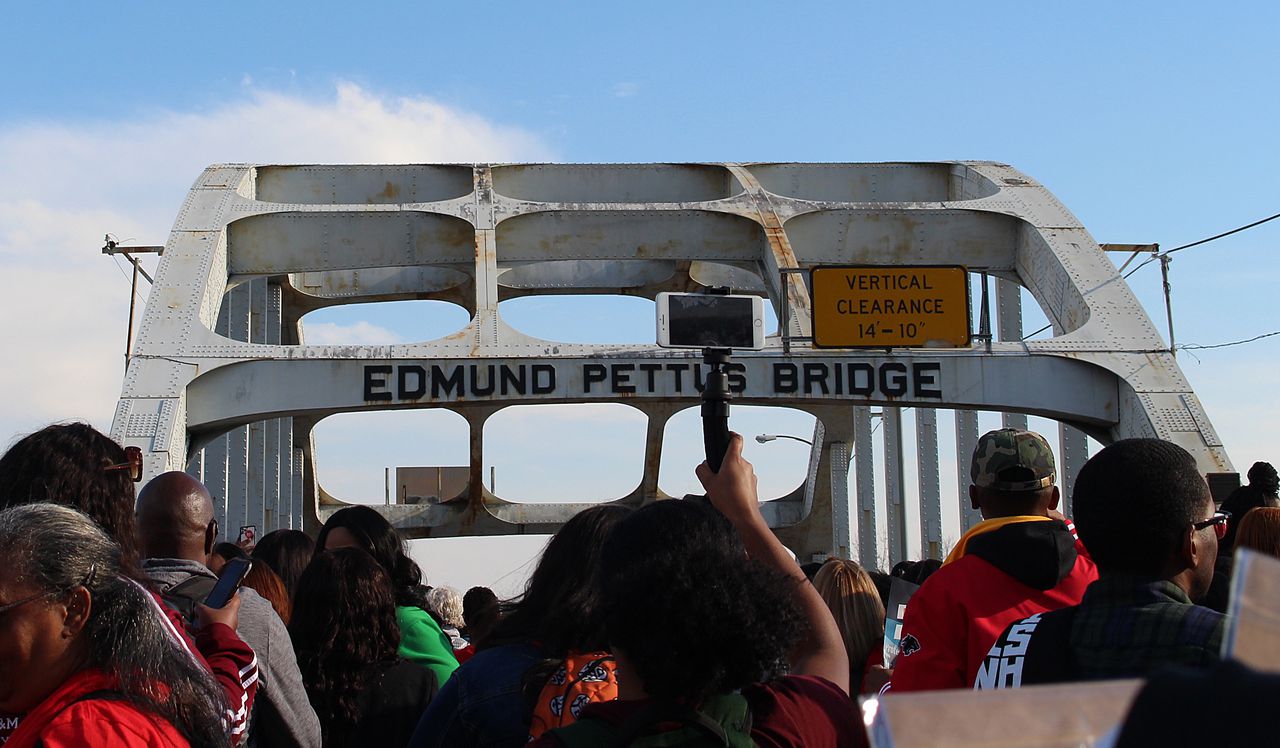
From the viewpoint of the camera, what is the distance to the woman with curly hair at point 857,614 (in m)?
5.12

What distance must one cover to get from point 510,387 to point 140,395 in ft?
13.9

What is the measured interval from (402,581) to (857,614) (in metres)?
1.90

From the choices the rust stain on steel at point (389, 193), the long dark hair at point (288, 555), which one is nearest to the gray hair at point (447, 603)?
the long dark hair at point (288, 555)

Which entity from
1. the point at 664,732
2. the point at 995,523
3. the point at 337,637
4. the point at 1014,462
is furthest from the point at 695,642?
the point at 337,637

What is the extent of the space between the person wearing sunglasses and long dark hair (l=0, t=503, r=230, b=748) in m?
1.80

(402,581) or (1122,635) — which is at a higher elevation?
(1122,635)

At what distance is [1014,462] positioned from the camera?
393cm

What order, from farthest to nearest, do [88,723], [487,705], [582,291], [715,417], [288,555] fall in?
[582,291]
[288,555]
[715,417]
[487,705]
[88,723]

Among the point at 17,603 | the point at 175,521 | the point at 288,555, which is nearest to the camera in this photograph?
the point at 17,603

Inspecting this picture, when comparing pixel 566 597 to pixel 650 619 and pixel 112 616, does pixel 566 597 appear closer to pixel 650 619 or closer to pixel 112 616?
pixel 650 619

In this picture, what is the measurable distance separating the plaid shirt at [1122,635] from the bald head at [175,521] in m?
2.50

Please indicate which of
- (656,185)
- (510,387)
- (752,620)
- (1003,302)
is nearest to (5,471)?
(752,620)

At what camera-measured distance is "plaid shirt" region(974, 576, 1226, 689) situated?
2578 mm

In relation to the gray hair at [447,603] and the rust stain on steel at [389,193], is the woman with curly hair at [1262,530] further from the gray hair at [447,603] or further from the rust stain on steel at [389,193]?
the rust stain on steel at [389,193]
